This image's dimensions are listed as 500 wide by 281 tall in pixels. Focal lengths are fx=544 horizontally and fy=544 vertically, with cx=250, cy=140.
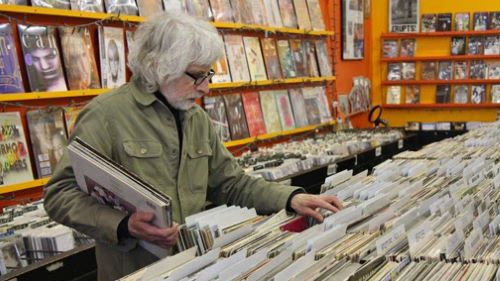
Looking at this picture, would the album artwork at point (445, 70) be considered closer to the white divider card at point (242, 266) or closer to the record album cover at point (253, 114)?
the record album cover at point (253, 114)

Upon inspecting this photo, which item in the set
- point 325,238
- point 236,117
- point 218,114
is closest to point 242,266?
point 325,238

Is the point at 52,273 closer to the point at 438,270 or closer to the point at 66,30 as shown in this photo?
the point at 438,270

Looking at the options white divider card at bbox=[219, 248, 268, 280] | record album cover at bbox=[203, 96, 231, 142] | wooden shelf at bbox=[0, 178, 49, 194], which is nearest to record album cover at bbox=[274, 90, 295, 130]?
record album cover at bbox=[203, 96, 231, 142]

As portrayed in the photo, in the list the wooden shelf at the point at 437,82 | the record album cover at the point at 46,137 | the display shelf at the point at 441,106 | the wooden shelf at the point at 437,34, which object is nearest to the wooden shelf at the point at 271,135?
the record album cover at the point at 46,137

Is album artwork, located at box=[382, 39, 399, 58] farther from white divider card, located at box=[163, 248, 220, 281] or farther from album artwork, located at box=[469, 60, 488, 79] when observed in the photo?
white divider card, located at box=[163, 248, 220, 281]

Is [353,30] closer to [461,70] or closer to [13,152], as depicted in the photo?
[461,70]

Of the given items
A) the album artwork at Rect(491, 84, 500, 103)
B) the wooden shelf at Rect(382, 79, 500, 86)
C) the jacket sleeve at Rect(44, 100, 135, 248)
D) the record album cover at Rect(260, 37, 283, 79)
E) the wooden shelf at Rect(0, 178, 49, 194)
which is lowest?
the album artwork at Rect(491, 84, 500, 103)

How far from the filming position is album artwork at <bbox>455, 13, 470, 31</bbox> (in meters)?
8.38

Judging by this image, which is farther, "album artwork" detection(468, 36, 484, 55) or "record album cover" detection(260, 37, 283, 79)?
"album artwork" detection(468, 36, 484, 55)

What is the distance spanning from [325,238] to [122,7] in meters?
2.90

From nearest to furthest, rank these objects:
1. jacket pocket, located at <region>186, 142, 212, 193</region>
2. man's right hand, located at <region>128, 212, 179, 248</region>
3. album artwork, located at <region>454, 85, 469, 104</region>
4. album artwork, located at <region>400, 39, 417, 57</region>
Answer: man's right hand, located at <region>128, 212, 179, 248</region>, jacket pocket, located at <region>186, 142, 212, 193</region>, album artwork, located at <region>454, 85, 469, 104</region>, album artwork, located at <region>400, 39, 417, 57</region>

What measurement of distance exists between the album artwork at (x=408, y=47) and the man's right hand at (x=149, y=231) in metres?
7.76

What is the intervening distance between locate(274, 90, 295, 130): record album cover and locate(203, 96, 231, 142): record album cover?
927 mm

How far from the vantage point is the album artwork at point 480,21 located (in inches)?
327
